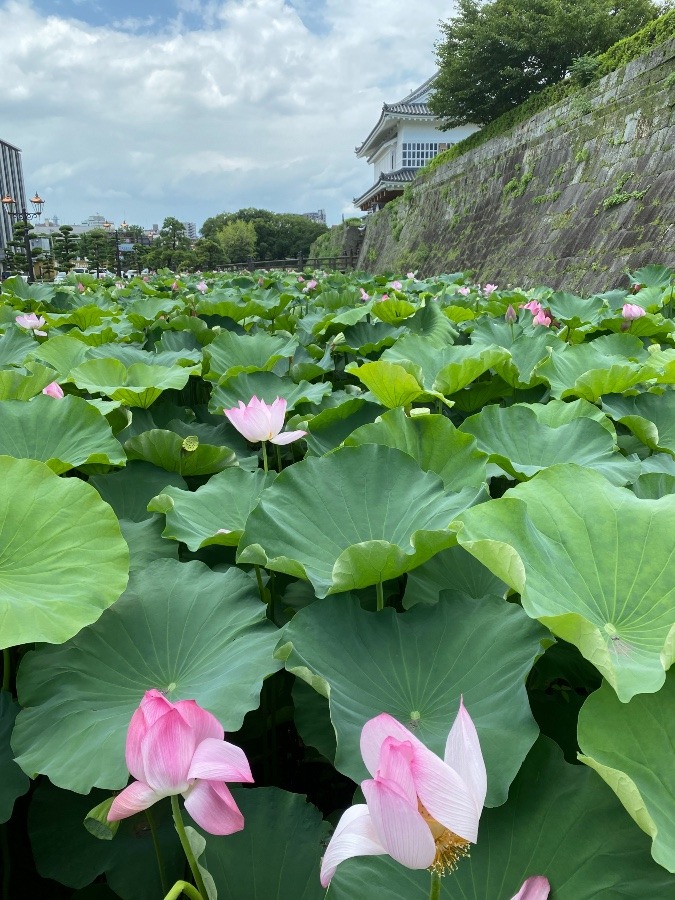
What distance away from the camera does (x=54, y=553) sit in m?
0.72

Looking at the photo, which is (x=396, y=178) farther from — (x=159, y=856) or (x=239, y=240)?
(x=159, y=856)

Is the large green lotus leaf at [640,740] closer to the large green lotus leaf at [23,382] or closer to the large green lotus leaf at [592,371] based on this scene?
the large green lotus leaf at [592,371]

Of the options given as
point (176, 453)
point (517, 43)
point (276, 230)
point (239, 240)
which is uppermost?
point (517, 43)

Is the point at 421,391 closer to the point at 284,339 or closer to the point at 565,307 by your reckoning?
the point at 284,339

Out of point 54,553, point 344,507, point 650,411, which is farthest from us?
point 650,411

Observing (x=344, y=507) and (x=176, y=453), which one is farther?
(x=176, y=453)

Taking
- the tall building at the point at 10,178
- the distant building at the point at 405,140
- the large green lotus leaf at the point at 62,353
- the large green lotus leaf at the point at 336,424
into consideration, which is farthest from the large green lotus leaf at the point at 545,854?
the tall building at the point at 10,178

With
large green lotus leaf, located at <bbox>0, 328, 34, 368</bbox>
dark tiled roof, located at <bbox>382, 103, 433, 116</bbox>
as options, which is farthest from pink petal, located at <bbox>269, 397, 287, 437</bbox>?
dark tiled roof, located at <bbox>382, 103, 433, 116</bbox>

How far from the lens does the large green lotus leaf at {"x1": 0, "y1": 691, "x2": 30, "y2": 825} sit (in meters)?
0.58

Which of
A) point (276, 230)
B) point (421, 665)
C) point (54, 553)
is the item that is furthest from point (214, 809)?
point (276, 230)

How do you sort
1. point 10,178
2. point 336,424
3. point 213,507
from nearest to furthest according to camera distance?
1. point 213,507
2. point 336,424
3. point 10,178

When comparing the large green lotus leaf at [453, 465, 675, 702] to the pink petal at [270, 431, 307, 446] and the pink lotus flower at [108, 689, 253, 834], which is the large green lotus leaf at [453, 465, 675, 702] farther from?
the pink petal at [270, 431, 307, 446]

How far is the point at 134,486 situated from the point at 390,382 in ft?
1.72

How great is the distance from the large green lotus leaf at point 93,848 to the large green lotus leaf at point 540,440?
726 mm
